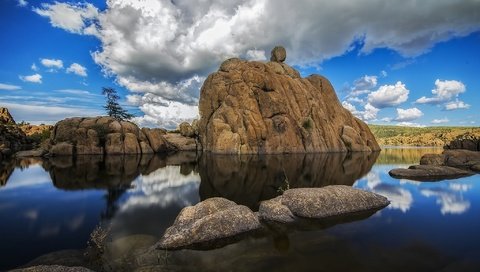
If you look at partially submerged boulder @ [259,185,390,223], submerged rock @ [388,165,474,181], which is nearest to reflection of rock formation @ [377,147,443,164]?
submerged rock @ [388,165,474,181]

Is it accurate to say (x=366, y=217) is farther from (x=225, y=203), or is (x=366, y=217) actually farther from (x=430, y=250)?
(x=225, y=203)

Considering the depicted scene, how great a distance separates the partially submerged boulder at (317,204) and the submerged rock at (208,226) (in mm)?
1860

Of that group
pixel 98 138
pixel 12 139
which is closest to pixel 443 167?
pixel 98 138

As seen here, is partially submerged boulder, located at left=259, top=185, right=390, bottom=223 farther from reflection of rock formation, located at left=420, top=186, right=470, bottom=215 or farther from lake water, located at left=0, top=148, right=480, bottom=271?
reflection of rock formation, located at left=420, top=186, right=470, bottom=215

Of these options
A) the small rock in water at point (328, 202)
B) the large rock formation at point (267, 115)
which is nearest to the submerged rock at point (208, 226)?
the small rock in water at point (328, 202)

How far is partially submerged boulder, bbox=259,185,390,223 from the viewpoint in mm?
16281

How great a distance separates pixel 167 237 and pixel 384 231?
10421 mm

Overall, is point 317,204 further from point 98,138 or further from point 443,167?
point 98,138

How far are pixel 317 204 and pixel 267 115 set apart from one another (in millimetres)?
65667

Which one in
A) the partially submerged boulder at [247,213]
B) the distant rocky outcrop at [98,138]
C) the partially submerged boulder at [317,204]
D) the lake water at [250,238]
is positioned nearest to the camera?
the lake water at [250,238]

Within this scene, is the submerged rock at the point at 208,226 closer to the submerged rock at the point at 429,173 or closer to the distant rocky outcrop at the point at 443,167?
the distant rocky outcrop at the point at 443,167

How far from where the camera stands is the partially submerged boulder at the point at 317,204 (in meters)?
16.3

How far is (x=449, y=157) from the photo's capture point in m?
46.8

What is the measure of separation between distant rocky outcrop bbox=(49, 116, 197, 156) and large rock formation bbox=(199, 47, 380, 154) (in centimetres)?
1860
